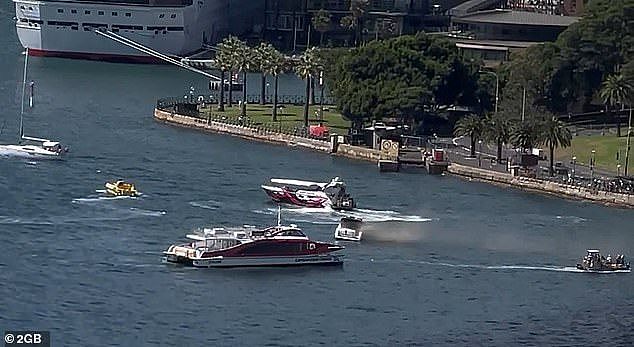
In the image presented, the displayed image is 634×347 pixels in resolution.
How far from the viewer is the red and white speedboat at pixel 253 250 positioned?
64.0 m

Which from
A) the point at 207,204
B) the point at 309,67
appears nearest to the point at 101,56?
the point at 309,67

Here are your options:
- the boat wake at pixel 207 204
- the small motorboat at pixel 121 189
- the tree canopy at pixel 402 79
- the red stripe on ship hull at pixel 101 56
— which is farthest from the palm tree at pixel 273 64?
the red stripe on ship hull at pixel 101 56

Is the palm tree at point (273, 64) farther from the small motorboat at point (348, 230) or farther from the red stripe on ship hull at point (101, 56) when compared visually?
the small motorboat at point (348, 230)

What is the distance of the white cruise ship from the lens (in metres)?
130

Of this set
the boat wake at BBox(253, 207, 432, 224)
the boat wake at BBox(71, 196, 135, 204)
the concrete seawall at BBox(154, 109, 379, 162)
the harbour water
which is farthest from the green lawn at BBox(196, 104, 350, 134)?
the boat wake at BBox(71, 196, 135, 204)

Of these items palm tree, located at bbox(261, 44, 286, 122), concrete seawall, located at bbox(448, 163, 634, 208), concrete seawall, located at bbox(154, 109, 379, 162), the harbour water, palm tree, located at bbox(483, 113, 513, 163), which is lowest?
concrete seawall, located at bbox(154, 109, 379, 162)

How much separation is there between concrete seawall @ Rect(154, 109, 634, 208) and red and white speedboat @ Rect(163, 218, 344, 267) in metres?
16.9

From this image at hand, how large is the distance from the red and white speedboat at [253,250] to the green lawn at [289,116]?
2958 cm

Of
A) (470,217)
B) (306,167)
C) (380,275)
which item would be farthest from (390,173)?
(380,275)

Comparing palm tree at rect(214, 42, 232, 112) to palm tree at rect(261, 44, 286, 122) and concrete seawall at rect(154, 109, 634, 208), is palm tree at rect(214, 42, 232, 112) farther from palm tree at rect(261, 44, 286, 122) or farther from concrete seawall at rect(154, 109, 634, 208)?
concrete seawall at rect(154, 109, 634, 208)

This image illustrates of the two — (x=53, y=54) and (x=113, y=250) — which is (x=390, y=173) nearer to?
(x=113, y=250)

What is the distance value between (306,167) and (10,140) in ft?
41.5

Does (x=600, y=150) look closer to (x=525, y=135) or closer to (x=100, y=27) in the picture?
(x=525, y=135)

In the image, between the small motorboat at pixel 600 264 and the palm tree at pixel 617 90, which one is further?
the palm tree at pixel 617 90
